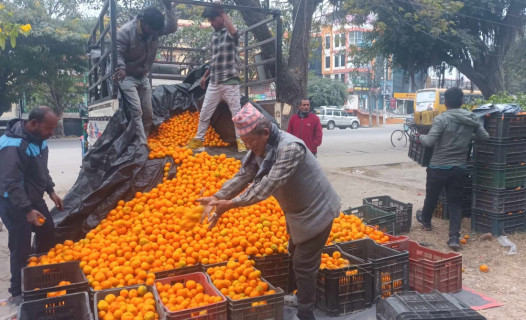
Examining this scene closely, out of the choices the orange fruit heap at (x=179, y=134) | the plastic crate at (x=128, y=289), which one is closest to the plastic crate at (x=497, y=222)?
the orange fruit heap at (x=179, y=134)

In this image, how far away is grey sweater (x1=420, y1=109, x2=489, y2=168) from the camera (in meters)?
5.45

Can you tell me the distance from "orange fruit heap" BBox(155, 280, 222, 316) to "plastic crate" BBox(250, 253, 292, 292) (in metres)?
0.62

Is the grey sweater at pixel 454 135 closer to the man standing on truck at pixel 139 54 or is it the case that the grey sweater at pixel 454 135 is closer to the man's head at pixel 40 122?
the man standing on truck at pixel 139 54

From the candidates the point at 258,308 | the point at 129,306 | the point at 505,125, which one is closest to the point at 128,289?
the point at 129,306

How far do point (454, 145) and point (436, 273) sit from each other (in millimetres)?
2162

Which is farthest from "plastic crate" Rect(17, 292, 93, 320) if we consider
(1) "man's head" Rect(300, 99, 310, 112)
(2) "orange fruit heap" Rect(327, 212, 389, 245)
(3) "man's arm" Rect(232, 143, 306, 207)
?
(1) "man's head" Rect(300, 99, 310, 112)

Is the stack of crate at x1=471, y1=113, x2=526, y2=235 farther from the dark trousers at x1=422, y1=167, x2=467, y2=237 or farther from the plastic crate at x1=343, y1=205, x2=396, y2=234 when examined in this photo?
the plastic crate at x1=343, y1=205, x2=396, y2=234

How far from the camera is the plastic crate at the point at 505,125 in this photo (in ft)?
18.5

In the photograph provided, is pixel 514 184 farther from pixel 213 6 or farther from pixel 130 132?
pixel 130 132

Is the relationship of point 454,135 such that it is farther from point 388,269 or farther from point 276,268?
point 276,268

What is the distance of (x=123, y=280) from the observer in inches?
137

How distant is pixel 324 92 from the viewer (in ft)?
141

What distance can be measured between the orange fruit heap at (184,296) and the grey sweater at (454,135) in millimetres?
3671

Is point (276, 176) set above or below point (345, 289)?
above
